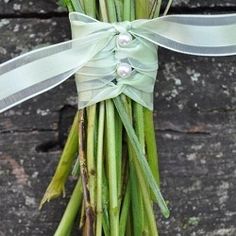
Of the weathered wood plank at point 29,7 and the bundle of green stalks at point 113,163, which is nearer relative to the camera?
the bundle of green stalks at point 113,163

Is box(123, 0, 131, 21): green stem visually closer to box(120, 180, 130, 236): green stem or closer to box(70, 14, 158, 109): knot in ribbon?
box(70, 14, 158, 109): knot in ribbon

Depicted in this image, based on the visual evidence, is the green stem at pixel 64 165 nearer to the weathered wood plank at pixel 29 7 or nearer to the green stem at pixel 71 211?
the green stem at pixel 71 211

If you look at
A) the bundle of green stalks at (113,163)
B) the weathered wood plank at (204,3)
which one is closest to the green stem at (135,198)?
the bundle of green stalks at (113,163)

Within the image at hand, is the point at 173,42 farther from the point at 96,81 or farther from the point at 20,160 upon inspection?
the point at 20,160

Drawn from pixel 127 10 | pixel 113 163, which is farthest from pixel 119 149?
pixel 127 10

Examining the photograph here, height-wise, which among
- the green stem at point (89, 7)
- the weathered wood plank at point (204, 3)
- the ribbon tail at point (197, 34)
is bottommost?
the ribbon tail at point (197, 34)

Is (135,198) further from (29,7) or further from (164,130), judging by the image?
(29,7)

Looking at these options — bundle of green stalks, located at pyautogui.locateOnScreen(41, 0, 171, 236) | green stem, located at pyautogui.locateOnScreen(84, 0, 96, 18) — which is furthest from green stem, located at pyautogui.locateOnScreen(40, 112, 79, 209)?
green stem, located at pyautogui.locateOnScreen(84, 0, 96, 18)
